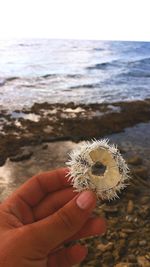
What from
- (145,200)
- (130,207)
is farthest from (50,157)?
(130,207)

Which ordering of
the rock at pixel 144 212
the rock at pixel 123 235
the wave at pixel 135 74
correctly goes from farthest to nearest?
the wave at pixel 135 74 < the rock at pixel 144 212 < the rock at pixel 123 235

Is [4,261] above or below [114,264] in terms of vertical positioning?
above

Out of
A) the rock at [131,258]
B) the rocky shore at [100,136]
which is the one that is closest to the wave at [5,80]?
the rocky shore at [100,136]

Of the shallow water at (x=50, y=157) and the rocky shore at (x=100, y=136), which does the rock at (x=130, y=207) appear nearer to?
the rocky shore at (x=100, y=136)

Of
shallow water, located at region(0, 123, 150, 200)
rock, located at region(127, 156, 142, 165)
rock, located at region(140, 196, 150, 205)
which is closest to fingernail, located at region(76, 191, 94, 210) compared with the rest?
rock, located at region(140, 196, 150, 205)

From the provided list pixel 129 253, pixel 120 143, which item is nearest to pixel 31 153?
pixel 120 143

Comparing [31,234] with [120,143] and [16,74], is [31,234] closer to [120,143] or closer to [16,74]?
[120,143]

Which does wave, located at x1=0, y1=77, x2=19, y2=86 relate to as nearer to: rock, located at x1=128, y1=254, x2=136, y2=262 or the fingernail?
rock, located at x1=128, y1=254, x2=136, y2=262
